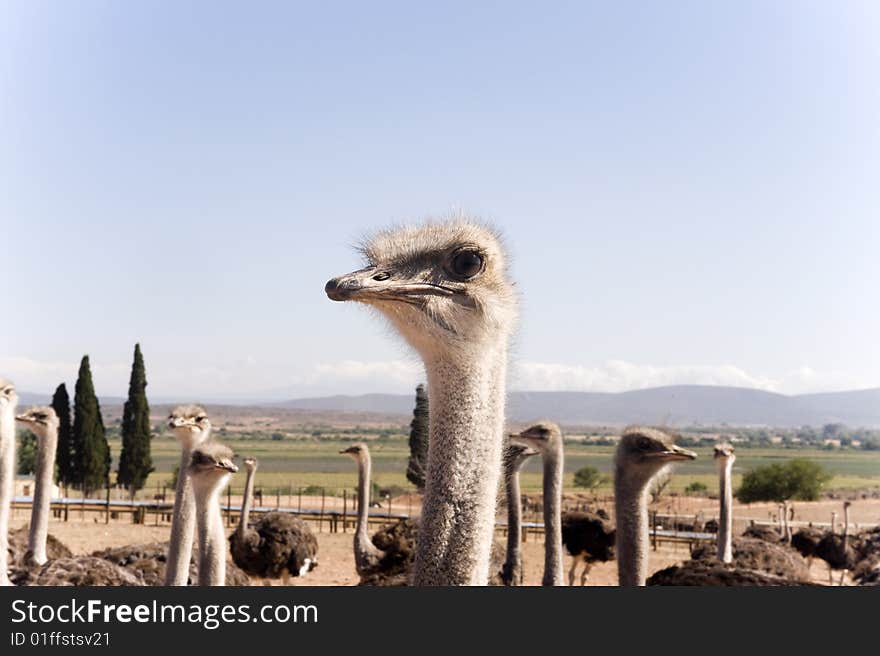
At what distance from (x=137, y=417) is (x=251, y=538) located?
22219 mm

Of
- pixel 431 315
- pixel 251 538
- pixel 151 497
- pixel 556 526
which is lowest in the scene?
pixel 151 497

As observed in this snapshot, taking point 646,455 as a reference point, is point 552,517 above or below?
below

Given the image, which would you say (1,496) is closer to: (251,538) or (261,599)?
(261,599)

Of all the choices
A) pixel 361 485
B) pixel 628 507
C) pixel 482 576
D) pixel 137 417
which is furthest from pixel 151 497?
pixel 482 576

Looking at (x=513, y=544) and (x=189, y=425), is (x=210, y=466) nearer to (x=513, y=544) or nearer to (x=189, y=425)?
A: (x=189, y=425)

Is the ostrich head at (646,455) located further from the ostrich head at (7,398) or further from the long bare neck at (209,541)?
the ostrich head at (7,398)

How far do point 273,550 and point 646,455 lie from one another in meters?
5.76

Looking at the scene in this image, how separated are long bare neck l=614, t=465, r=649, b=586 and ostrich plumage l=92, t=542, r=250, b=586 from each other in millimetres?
2544

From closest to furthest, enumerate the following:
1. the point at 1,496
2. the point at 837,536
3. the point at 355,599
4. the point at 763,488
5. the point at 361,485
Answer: the point at 355,599
the point at 1,496
the point at 361,485
the point at 837,536
the point at 763,488

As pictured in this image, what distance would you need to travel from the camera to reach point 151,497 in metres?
31.8

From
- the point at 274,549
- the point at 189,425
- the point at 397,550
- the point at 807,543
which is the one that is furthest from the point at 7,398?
the point at 807,543

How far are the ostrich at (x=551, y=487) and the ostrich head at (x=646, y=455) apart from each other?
109 centimetres

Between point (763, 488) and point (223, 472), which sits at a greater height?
point (223, 472)

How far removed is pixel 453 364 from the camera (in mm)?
3109
